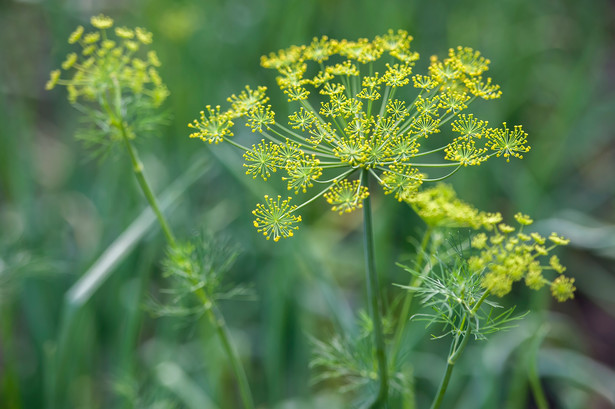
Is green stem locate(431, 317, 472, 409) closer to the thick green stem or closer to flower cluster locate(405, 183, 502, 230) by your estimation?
the thick green stem

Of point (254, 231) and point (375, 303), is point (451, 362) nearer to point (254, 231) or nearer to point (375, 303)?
point (375, 303)

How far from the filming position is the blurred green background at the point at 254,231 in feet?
7.51

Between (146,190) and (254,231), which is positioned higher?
(146,190)

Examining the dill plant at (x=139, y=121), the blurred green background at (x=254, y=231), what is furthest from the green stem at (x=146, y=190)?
the blurred green background at (x=254, y=231)

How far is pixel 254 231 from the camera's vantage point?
9.21 ft

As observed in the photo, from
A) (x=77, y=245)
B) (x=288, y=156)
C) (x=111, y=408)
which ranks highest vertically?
(x=288, y=156)

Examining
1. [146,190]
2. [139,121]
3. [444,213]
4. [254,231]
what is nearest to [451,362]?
[444,213]

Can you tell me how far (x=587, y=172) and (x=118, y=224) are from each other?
301 centimetres

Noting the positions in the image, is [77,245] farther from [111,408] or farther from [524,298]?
[524,298]

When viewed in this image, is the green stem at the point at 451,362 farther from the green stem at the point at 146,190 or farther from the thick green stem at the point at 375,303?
the green stem at the point at 146,190

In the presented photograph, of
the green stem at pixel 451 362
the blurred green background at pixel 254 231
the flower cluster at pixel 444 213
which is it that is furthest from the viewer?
the blurred green background at pixel 254 231

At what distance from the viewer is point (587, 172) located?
382cm

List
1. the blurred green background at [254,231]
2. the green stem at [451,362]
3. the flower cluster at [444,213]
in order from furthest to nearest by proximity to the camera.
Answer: the blurred green background at [254,231] → the flower cluster at [444,213] → the green stem at [451,362]

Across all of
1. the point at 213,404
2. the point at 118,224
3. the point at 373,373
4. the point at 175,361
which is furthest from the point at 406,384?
the point at 118,224
